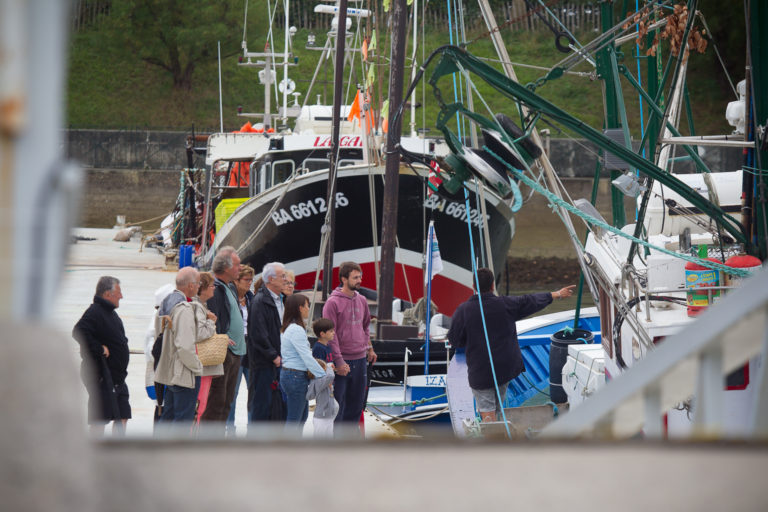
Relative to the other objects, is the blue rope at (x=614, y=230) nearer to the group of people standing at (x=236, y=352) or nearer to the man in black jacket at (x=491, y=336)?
the man in black jacket at (x=491, y=336)

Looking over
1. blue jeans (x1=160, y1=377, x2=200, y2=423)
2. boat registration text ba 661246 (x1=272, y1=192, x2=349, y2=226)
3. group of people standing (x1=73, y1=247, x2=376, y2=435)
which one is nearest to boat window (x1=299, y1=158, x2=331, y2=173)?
boat registration text ba 661246 (x1=272, y1=192, x2=349, y2=226)

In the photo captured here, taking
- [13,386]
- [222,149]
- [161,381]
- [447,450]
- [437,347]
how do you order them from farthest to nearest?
[222,149], [437,347], [161,381], [447,450], [13,386]

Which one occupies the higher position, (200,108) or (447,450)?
(200,108)

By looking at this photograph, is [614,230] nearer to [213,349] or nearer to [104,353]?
[213,349]

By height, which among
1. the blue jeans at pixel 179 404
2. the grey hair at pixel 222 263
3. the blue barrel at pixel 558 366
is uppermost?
the grey hair at pixel 222 263

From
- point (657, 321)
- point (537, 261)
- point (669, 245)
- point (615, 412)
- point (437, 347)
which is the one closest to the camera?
point (615, 412)

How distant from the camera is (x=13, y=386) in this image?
1.55 meters

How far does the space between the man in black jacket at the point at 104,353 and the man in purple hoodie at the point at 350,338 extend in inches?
67.4

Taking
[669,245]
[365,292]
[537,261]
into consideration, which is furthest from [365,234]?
[537,261]

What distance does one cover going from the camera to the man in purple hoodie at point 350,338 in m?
7.15

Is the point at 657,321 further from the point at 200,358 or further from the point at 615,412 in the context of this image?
the point at 615,412

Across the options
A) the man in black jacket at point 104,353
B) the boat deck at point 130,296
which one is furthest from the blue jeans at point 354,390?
the man in black jacket at point 104,353

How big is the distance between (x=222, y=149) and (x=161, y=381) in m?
13.8

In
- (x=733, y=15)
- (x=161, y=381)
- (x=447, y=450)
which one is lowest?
(x=161, y=381)
